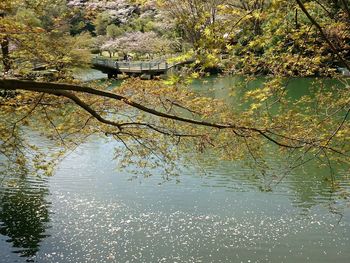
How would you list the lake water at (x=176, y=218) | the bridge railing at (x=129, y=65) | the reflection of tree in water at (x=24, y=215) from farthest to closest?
the bridge railing at (x=129, y=65) → the reflection of tree in water at (x=24, y=215) → the lake water at (x=176, y=218)

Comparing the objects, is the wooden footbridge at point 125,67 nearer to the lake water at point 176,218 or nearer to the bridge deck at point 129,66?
the bridge deck at point 129,66

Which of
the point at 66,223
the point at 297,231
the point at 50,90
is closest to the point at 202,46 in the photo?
the point at 50,90

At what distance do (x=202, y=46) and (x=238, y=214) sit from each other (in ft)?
16.0

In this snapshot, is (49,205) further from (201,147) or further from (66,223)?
(201,147)

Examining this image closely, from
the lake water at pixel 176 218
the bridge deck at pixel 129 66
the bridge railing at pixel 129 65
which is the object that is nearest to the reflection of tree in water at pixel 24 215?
the lake water at pixel 176 218

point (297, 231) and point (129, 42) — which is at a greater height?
point (129, 42)

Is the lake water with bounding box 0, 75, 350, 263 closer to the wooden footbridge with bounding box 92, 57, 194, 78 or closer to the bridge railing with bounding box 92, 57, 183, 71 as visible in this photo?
the wooden footbridge with bounding box 92, 57, 194, 78

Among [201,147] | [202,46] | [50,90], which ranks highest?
[202,46]

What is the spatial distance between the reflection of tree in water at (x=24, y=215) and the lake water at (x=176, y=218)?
→ 17mm

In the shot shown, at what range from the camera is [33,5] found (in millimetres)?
4273

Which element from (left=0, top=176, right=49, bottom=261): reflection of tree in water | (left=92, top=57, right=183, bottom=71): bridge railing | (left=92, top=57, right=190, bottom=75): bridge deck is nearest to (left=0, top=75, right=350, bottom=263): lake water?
(left=0, top=176, right=49, bottom=261): reflection of tree in water

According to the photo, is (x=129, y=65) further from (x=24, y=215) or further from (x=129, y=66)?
(x=24, y=215)

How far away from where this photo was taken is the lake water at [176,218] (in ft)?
19.6

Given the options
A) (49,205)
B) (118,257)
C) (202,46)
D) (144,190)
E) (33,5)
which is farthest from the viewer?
(144,190)
